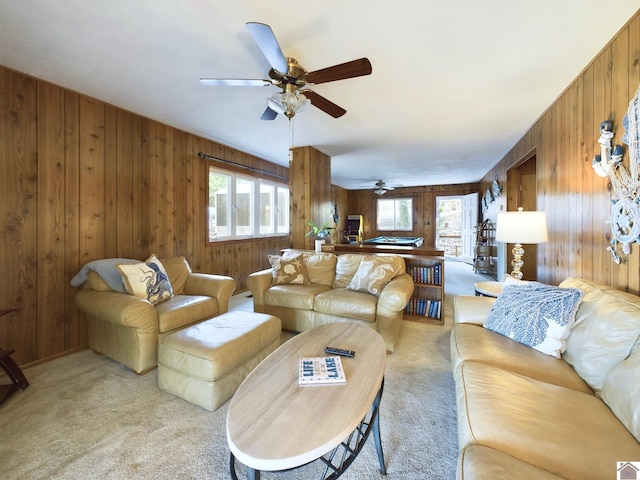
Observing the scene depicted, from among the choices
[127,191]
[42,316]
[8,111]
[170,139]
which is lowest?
[42,316]

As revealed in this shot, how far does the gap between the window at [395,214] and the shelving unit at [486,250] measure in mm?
2767

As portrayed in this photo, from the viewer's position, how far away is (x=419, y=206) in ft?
29.1

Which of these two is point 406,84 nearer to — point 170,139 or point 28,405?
point 170,139

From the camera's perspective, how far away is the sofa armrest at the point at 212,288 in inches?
109

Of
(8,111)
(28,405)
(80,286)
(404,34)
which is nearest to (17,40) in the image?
(8,111)

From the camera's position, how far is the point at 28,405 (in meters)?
1.73

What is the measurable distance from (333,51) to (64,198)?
2.73 m

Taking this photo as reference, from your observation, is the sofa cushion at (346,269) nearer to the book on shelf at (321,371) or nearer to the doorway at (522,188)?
the book on shelf at (321,371)

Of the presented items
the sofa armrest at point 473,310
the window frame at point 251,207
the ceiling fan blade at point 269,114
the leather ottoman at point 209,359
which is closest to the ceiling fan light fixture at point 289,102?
the ceiling fan blade at point 269,114

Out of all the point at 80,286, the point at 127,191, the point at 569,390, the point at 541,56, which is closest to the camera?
the point at 569,390

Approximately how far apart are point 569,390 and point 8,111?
4.15 m

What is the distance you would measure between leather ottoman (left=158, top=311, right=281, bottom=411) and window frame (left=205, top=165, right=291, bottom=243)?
7.94 ft

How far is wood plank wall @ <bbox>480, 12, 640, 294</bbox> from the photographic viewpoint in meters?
1.69

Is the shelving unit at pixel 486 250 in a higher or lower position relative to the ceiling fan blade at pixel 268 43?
lower
